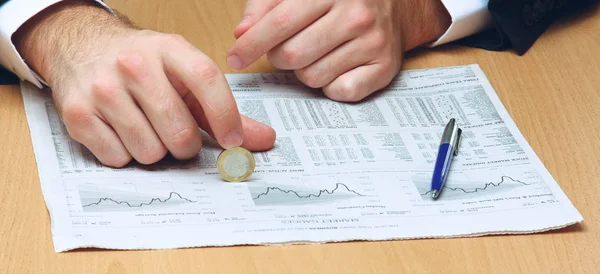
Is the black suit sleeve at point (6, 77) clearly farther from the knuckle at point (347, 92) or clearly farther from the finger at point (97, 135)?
the knuckle at point (347, 92)

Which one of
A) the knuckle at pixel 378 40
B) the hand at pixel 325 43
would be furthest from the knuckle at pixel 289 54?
the knuckle at pixel 378 40

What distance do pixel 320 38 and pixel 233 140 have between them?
0.78 ft

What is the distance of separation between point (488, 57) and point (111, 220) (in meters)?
0.65

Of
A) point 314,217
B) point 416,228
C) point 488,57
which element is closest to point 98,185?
point 314,217

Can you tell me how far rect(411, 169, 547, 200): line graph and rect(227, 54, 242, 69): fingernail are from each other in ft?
1.02

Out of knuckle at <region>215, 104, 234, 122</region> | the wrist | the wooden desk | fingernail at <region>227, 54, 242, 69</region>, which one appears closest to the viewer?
the wooden desk

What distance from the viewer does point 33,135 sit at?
100cm

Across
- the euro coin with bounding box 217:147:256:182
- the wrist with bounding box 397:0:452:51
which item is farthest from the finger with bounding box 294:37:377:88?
the euro coin with bounding box 217:147:256:182

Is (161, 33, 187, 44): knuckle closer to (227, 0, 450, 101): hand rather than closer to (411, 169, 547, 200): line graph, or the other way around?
(227, 0, 450, 101): hand

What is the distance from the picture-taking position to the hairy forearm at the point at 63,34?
1.02m

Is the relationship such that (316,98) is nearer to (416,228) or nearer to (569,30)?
(416,228)

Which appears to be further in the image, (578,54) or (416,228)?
(578,54)

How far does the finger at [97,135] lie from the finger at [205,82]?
0.10 meters

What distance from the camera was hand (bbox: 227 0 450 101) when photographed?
3.60 ft
